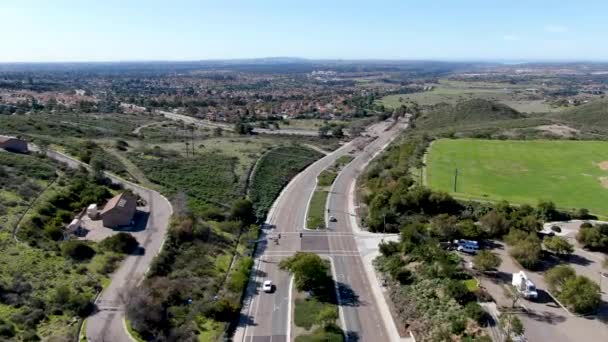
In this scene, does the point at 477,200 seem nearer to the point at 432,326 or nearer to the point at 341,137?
the point at 432,326

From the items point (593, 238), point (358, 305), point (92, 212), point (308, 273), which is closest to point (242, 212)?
point (92, 212)

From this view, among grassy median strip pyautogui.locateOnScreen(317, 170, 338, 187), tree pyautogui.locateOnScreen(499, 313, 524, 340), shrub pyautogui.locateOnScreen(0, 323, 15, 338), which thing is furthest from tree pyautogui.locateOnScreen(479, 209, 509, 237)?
shrub pyautogui.locateOnScreen(0, 323, 15, 338)

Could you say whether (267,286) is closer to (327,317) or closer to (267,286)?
(267,286)

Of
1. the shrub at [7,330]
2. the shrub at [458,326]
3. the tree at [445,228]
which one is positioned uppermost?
the shrub at [7,330]

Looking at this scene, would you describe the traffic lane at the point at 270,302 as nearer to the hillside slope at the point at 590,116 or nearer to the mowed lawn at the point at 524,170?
the mowed lawn at the point at 524,170

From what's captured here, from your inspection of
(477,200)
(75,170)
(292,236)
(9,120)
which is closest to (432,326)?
(292,236)

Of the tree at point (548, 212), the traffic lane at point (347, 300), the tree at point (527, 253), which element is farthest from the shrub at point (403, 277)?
the tree at point (548, 212)

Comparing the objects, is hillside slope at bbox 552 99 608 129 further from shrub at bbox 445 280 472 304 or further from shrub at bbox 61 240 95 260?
shrub at bbox 61 240 95 260
